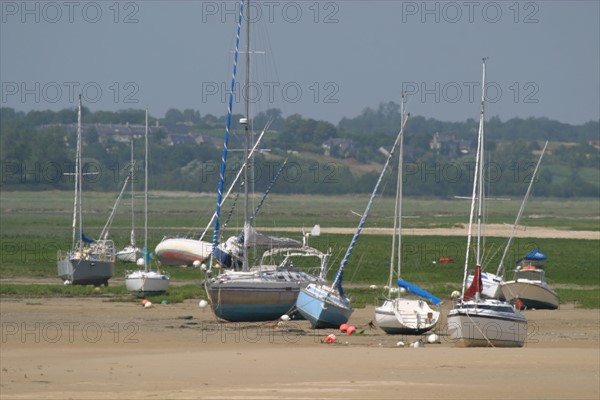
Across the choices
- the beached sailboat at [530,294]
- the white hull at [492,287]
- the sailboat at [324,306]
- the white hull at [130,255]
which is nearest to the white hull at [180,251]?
the white hull at [130,255]

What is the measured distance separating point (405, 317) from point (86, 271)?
53.5 ft

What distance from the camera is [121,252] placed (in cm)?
5934

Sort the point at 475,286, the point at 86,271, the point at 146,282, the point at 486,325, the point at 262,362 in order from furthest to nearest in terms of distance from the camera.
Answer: the point at 86,271 < the point at 146,282 < the point at 475,286 < the point at 486,325 < the point at 262,362

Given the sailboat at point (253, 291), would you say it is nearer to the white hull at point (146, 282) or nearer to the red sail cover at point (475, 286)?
the white hull at point (146, 282)

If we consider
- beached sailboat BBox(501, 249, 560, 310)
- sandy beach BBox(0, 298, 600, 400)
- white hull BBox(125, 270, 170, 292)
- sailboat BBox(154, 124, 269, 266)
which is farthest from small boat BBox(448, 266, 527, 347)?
sailboat BBox(154, 124, 269, 266)

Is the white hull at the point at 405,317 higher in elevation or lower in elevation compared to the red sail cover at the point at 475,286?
lower

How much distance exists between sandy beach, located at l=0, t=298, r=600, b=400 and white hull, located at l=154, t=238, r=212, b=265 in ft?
65.2

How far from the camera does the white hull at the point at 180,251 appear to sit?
188 ft

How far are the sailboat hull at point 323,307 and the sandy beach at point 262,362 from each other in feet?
1.15

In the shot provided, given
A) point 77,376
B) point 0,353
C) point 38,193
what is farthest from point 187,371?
point 38,193

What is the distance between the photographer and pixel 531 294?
40.9 metres

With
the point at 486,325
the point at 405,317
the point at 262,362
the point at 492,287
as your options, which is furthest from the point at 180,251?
the point at 262,362

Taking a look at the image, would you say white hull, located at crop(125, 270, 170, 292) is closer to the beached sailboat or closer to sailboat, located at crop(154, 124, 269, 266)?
the beached sailboat

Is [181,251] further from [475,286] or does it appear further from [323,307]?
[475,286]
